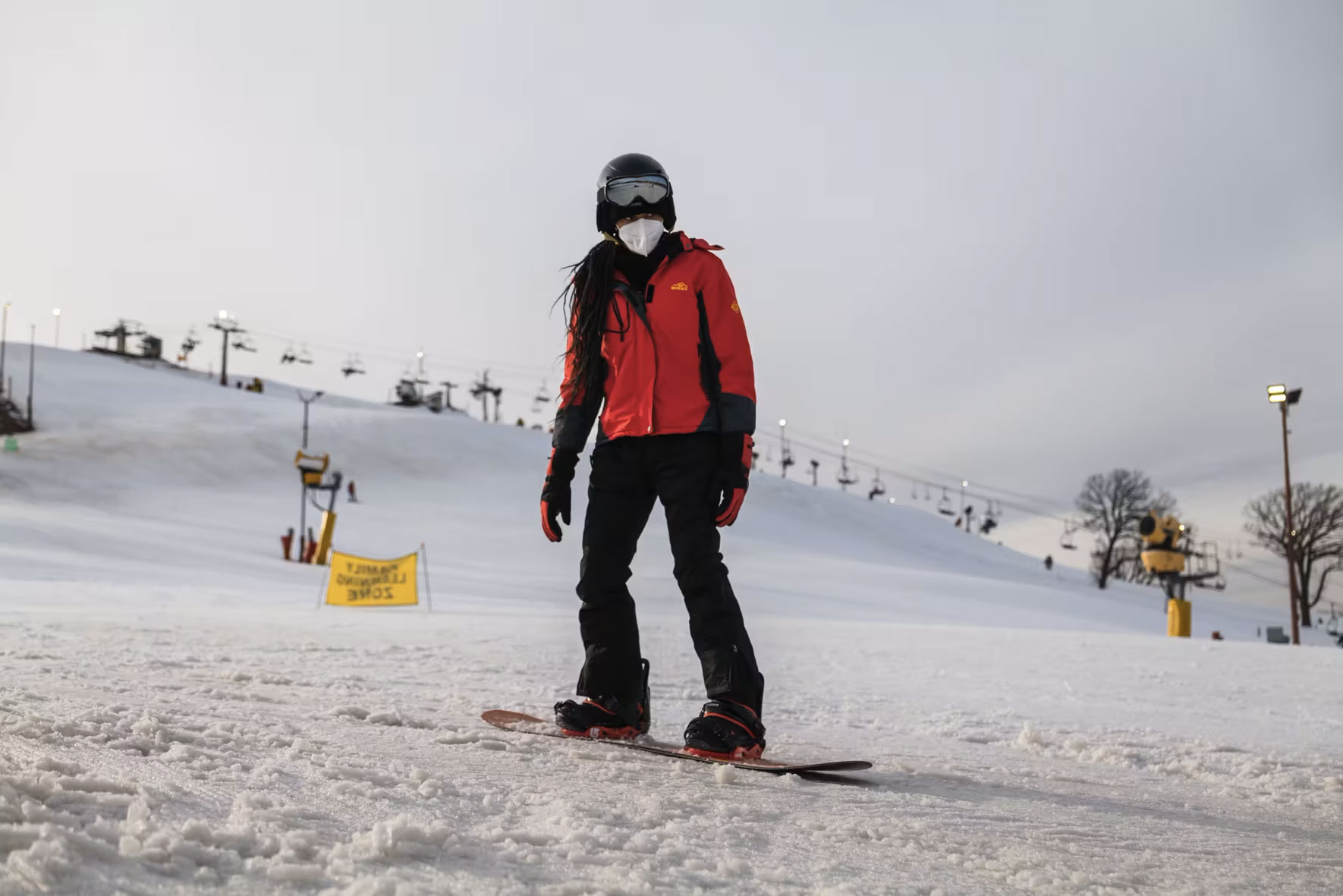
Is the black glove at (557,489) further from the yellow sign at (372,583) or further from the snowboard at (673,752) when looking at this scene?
the yellow sign at (372,583)

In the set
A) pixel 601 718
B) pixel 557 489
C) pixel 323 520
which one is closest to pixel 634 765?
pixel 601 718

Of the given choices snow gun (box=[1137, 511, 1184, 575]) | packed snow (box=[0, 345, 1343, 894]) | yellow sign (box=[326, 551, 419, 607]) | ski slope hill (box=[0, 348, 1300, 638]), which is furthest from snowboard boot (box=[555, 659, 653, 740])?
snow gun (box=[1137, 511, 1184, 575])

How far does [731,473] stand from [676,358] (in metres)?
0.40

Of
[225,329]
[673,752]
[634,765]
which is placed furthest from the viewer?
[225,329]

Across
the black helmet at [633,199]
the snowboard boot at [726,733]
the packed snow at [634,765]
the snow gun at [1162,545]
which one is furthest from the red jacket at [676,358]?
the snow gun at [1162,545]

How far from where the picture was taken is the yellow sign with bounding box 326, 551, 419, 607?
515 inches

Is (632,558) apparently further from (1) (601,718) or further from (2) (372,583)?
(2) (372,583)

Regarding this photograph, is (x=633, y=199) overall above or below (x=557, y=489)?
above

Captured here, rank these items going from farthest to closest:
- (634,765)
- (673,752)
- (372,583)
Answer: (372,583)
(673,752)
(634,765)

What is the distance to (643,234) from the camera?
3125 millimetres

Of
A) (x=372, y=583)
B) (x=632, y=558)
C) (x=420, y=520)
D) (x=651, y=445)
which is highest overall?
(x=420, y=520)

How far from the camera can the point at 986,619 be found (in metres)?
20.8

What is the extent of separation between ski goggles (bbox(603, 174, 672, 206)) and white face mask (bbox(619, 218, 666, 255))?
2.9 inches

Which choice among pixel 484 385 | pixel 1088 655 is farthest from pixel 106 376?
pixel 1088 655
